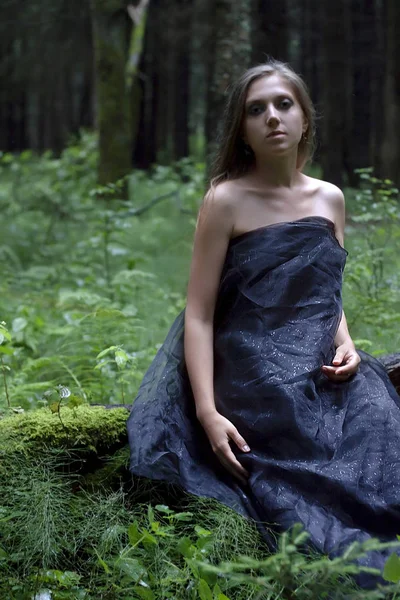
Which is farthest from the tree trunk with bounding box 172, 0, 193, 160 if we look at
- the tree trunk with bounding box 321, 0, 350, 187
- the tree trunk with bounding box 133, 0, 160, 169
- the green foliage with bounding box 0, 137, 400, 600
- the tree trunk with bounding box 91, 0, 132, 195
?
the green foliage with bounding box 0, 137, 400, 600

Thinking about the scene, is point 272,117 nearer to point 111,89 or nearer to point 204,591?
point 204,591

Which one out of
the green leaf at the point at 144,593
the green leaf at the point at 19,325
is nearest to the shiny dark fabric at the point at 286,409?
the green leaf at the point at 144,593

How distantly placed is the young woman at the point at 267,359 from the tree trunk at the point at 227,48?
151 inches

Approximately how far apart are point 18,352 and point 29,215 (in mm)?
7110

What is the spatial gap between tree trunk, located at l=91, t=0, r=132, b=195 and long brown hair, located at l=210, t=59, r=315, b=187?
715cm

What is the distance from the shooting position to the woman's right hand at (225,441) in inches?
117

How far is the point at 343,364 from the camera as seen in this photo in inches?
129

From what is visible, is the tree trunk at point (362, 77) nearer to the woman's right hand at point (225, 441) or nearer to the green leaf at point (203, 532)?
the woman's right hand at point (225, 441)

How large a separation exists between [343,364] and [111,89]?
8.10m

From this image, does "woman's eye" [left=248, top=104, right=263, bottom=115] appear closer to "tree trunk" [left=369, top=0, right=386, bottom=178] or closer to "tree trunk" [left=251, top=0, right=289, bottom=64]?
"tree trunk" [left=251, top=0, right=289, bottom=64]

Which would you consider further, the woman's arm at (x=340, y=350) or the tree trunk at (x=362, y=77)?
the tree trunk at (x=362, y=77)

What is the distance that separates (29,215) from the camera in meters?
11.9

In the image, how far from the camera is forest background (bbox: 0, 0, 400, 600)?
8.82 ft

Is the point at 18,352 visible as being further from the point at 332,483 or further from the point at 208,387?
the point at 332,483
